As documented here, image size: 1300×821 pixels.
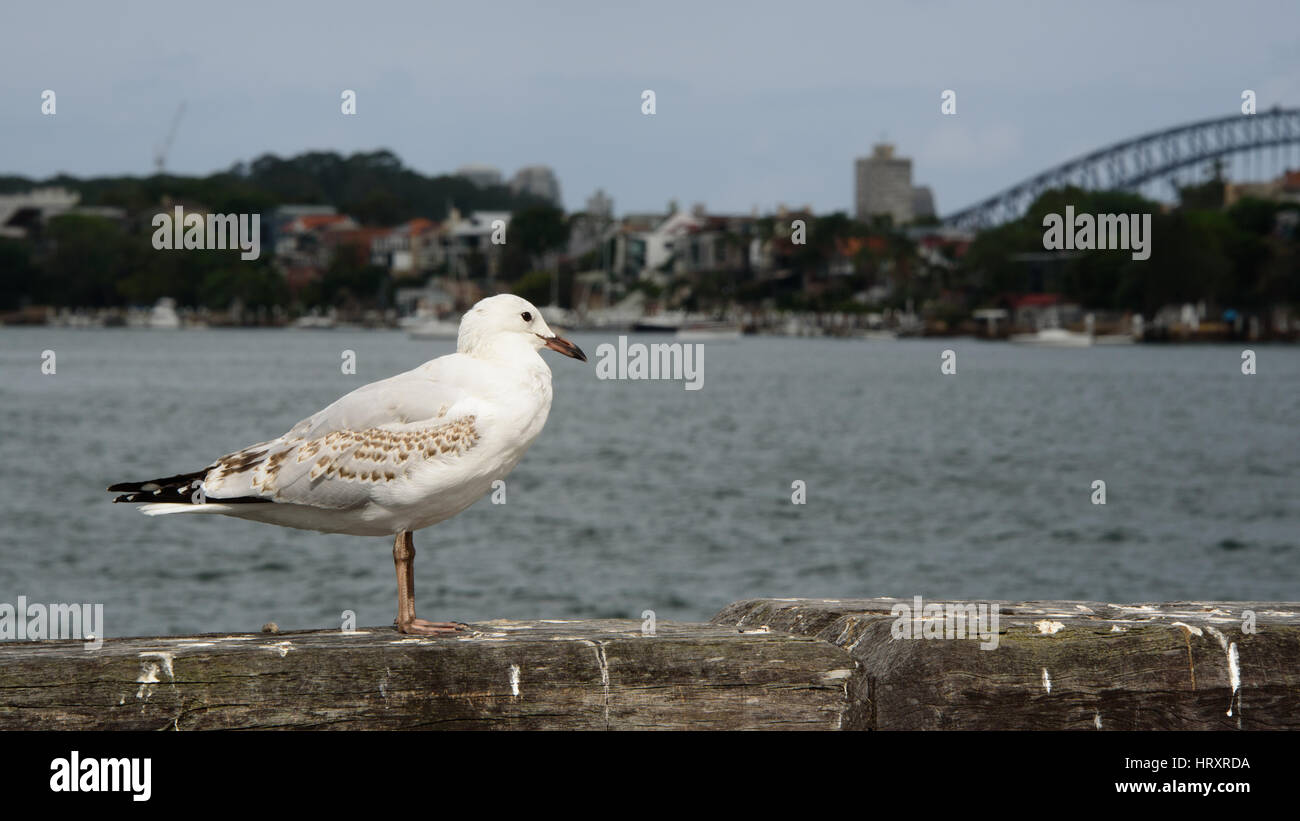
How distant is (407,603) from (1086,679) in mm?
2076

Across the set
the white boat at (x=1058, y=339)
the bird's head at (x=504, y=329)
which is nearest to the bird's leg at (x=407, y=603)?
the bird's head at (x=504, y=329)

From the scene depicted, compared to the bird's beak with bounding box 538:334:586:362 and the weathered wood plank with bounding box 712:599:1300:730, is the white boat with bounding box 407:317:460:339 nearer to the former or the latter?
the bird's beak with bounding box 538:334:586:362

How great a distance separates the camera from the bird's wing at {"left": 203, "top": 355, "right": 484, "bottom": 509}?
5.00 metres

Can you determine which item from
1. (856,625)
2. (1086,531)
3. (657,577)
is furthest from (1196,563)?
(856,625)

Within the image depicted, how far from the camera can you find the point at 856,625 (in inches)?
166

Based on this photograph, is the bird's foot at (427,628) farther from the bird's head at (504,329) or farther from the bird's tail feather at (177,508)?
the bird's head at (504,329)

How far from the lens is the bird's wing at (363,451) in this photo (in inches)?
197

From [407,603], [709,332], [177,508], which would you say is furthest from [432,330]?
[407,603]

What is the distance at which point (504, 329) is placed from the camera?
5207 mm

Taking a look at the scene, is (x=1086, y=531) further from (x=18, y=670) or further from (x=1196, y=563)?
(x=18, y=670)

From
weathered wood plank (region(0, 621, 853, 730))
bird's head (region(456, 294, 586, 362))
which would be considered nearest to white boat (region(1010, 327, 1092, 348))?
bird's head (region(456, 294, 586, 362))

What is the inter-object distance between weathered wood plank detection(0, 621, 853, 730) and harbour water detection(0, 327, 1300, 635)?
21268mm
